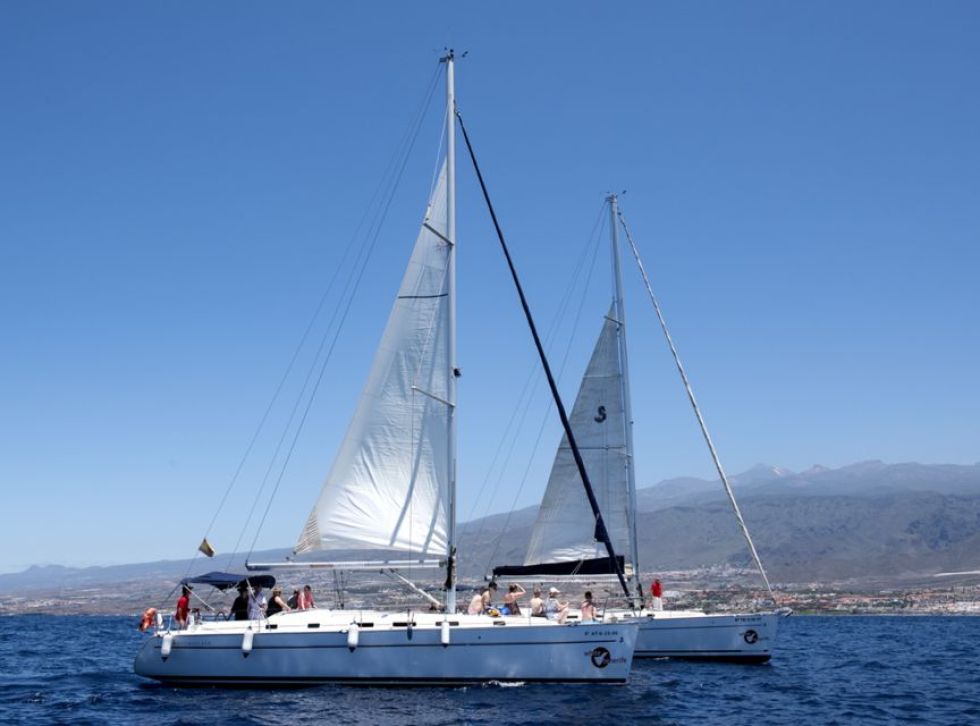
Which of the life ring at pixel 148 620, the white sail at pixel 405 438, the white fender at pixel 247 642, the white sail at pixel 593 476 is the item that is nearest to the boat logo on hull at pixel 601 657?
the white sail at pixel 405 438

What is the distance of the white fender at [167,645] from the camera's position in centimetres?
2825

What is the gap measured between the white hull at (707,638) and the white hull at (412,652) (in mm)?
10449

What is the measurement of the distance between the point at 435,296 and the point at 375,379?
3229mm

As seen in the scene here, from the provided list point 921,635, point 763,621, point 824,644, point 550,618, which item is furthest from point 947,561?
point 550,618

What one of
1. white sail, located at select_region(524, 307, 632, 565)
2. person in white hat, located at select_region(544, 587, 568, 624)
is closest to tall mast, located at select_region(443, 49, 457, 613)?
person in white hat, located at select_region(544, 587, 568, 624)

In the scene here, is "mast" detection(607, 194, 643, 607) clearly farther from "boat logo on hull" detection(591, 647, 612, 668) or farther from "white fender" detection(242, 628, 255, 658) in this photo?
"white fender" detection(242, 628, 255, 658)

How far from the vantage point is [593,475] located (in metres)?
40.4

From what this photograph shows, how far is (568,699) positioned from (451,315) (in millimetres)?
11841

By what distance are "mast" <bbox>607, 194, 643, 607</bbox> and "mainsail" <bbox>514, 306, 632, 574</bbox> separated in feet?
0.45

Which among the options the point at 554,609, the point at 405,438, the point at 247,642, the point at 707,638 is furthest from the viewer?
the point at 707,638

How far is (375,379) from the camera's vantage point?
95.9 ft

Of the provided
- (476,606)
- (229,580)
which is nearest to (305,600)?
(229,580)

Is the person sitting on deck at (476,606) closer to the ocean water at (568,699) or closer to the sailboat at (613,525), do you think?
the ocean water at (568,699)

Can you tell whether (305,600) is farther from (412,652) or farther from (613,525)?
(613,525)
